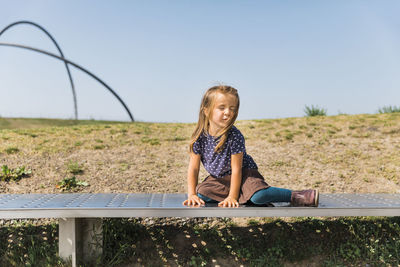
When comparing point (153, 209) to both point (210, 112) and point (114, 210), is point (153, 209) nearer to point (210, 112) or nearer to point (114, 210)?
point (114, 210)

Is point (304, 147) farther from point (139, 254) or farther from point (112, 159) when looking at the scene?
point (139, 254)

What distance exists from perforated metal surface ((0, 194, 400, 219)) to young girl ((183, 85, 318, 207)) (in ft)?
0.53

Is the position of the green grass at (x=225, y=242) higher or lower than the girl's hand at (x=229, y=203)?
lower

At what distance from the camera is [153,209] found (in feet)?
10.2

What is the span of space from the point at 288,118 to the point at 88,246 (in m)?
7.12

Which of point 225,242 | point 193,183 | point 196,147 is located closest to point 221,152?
point 196,147

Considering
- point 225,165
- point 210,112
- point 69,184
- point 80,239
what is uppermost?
point 210,112

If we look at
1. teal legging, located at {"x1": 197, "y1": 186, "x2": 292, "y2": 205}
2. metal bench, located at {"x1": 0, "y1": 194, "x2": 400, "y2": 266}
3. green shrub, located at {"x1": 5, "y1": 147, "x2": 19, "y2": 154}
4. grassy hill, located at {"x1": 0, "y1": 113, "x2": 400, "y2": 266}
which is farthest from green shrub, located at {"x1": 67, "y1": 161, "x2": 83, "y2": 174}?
teal legging, located at {"x1": 197, "y1": 186, "x2": 292, "y2": 205}

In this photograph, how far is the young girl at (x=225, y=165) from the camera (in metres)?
3.38

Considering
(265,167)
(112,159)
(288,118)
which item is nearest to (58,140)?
(112,159)

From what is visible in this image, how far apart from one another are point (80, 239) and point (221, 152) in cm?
155

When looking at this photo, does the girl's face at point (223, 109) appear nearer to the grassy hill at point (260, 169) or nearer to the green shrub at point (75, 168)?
the grassy hill at point (260, 169)

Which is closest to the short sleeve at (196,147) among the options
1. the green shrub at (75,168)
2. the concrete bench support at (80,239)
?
the concrete bench support at (80,239)

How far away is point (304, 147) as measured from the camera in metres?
7.48
